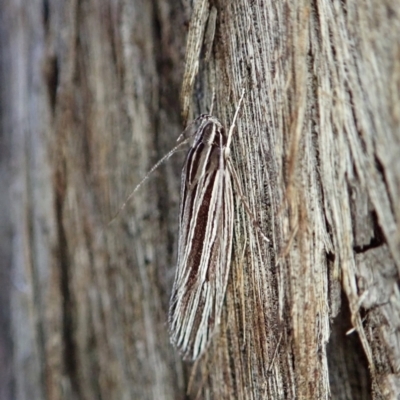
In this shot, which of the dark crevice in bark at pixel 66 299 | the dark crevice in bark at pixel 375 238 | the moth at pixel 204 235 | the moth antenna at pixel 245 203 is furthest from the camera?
the dark crevice in bark at pixel 66 299

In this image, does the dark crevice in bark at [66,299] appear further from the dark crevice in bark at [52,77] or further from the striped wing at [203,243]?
the striped wing at [203,243]

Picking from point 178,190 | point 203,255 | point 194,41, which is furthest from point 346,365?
point 194,41

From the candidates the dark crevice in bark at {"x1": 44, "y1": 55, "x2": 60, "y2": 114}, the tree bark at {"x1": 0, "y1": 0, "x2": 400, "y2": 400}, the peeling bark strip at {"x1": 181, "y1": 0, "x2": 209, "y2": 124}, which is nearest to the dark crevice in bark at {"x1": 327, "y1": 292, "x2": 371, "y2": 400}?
the tree bark at {"x1": 0, "y1": 0, "x2": 400, "y2": 400}

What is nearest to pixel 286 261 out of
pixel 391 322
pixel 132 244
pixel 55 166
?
pixel 391 322

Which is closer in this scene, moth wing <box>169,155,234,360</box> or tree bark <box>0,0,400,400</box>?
tree bark <box>0,0,400,400</box>

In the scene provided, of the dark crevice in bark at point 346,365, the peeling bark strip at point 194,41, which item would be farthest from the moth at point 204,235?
the dark crevice in bark at point 346,365

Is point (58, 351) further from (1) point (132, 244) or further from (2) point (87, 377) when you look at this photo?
(1) point (132, 244)

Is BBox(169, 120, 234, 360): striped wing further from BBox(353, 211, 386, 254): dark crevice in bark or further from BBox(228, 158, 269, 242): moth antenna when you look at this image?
BBox(353, 211, 386, 254): dark crevice in bark
